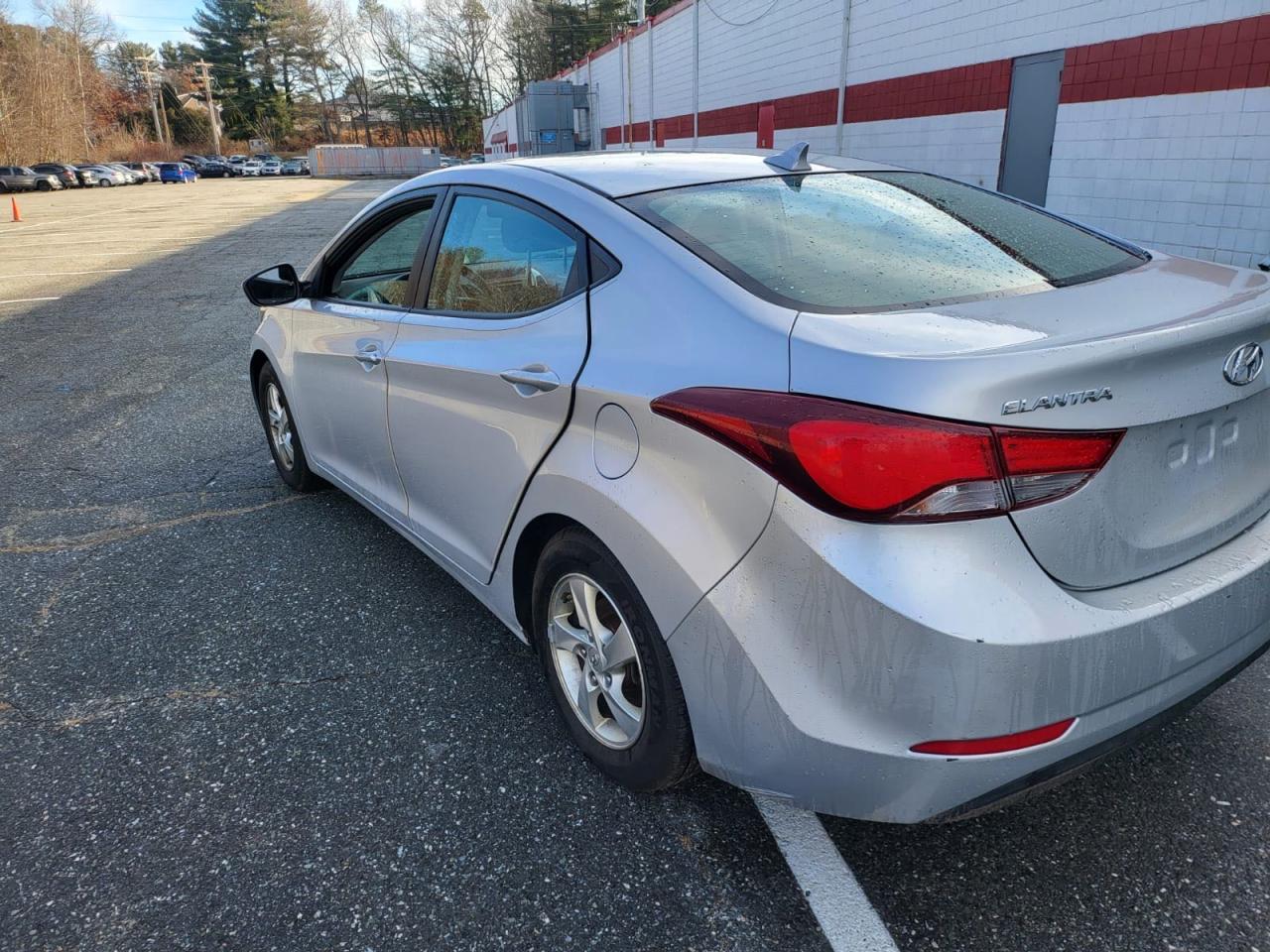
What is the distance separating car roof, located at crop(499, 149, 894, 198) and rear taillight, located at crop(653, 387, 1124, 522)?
1.09 meters

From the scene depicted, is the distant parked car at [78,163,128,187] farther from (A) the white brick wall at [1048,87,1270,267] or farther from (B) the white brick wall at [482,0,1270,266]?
(A) the white brick wall at [1048,87,1270,267]

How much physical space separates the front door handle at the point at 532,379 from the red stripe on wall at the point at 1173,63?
27.2ft

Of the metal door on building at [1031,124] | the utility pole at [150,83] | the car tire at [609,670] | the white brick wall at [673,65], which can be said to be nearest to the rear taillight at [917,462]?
the car tire at [609,670]

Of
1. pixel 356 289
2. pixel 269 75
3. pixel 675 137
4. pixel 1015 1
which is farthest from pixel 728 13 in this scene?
pixel 269 75

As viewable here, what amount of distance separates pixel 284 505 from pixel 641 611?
2987mm

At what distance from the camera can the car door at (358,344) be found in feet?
10.4

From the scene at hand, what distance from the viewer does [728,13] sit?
64.1 feet

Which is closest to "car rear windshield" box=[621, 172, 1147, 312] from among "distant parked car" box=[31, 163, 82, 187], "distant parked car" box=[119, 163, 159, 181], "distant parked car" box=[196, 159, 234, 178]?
"distant parked car" box=[31, 163, 82, 187]

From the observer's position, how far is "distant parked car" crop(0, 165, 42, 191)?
45.1 meters

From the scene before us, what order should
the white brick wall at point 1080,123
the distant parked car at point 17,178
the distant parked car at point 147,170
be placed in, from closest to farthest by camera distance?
the white brick wall at point 1080,123 → the distant parked car at point 17,178 → the distant parked car at point 147,170

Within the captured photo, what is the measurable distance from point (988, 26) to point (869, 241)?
428 inches

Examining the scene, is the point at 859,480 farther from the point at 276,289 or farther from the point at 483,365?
the point at 276,289

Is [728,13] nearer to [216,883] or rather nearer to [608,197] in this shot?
[608,197]

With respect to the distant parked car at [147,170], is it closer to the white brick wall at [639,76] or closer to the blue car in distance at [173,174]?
the blue car in distance at [173,174]
